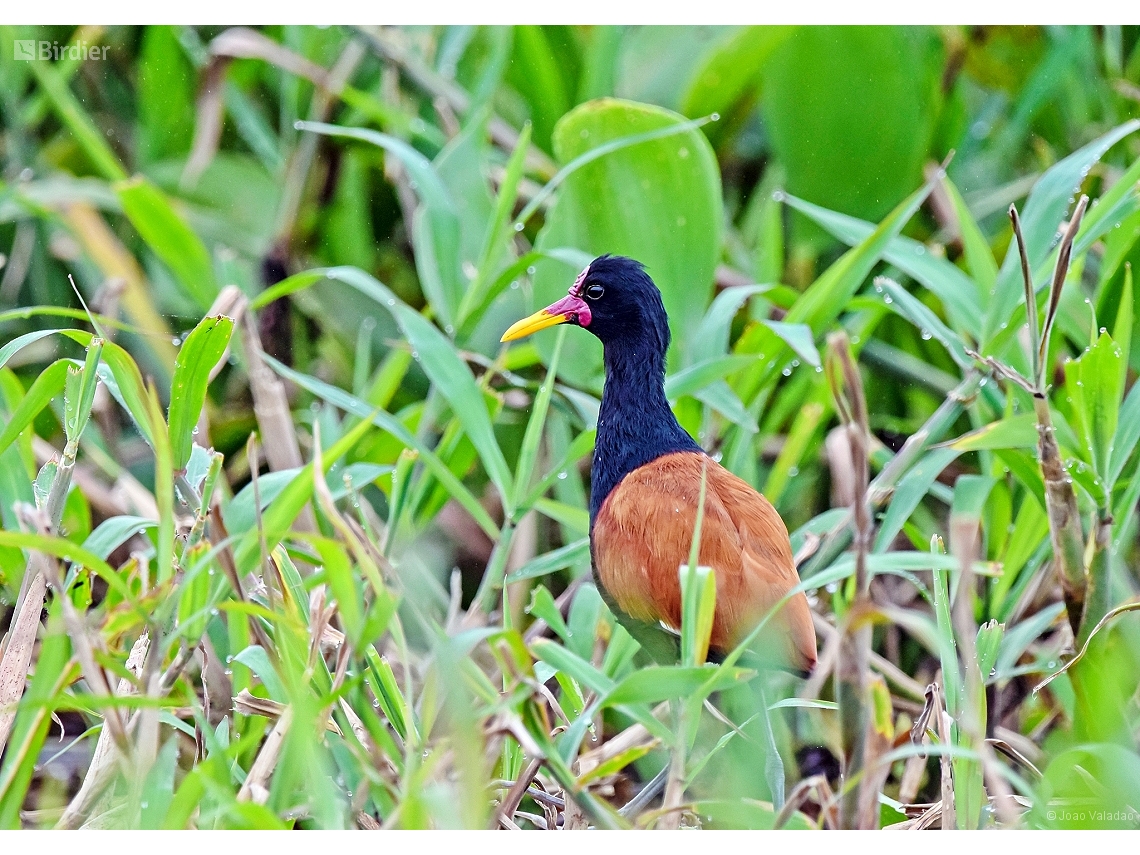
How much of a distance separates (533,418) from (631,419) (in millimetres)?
174

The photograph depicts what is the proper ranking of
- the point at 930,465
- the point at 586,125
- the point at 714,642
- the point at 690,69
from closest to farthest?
the point at 714,642, the point at 930,465, the point at 586,125, the point at 690,69

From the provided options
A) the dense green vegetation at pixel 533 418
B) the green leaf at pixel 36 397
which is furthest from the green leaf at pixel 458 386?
the green leaf at pixel 36 397

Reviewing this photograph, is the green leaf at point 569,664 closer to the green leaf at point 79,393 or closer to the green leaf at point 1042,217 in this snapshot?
the green leaf at point 79,393

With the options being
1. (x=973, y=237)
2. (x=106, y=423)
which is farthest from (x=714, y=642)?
(x=106, y=423)

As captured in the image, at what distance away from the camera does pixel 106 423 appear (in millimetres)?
1960

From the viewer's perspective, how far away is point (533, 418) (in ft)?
4.92

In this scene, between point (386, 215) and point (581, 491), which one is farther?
point (386, 215)

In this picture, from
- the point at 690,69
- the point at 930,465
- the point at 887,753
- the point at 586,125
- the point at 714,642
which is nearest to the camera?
the point at 887,753

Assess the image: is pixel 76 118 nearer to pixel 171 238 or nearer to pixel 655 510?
pixel 171 238

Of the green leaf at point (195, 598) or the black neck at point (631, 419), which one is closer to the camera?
the green leaf at point (195, 598)

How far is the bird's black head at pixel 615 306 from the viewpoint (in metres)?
1.62

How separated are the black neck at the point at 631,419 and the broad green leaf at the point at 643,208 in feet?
0.46
